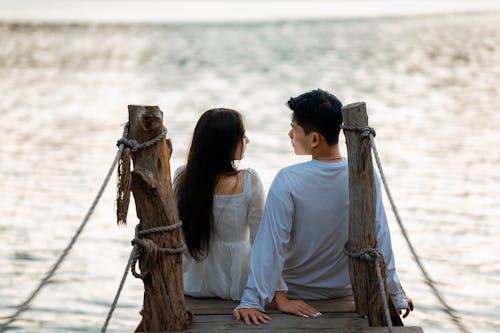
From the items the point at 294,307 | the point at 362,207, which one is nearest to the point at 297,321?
the point at 294,307

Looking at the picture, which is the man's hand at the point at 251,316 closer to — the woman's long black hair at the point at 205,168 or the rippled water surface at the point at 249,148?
the woman's long black hair at the point at 205,168

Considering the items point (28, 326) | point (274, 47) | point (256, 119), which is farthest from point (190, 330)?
point (274, 47)

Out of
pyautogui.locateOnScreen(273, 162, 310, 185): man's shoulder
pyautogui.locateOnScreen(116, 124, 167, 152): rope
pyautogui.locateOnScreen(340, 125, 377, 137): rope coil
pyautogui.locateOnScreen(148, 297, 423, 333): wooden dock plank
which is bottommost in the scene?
pyautogui.locateOnScreen(148, 297, 423, 333): wooden dock plank

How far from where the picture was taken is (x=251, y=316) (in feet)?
13.1

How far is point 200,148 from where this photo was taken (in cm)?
432

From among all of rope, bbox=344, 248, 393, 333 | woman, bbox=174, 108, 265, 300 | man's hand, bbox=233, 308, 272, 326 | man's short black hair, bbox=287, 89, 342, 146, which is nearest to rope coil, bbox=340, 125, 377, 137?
man's short black hair, bbox=287, 89, 342, 146

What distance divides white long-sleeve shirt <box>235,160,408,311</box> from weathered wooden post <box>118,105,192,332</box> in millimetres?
390

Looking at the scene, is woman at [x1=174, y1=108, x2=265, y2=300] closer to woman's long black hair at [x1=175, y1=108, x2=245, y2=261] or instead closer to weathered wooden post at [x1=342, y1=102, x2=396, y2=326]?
woman's long black hair at [x1=175, y1=108, x2=245, y2=261]

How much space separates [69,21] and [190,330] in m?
68.7

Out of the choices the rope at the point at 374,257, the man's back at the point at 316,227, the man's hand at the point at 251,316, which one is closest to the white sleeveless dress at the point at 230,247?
the man's back at the point at 316,227

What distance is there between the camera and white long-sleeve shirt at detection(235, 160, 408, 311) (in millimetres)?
4098

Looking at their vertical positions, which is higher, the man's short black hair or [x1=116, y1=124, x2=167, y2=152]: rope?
the man's short black hair

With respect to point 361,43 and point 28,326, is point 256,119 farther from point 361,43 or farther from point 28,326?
point 361,43

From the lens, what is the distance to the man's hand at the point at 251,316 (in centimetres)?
398
